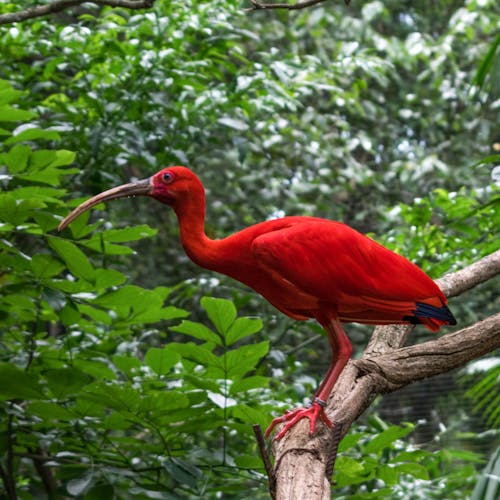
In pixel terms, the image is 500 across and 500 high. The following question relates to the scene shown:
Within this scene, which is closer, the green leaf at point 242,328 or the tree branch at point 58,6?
the green leaf at point 242,328

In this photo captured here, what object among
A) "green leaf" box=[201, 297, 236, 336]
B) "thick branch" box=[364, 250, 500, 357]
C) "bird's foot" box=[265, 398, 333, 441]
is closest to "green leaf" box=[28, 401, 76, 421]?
"green leaf" box=[201, 297, 236, 336]

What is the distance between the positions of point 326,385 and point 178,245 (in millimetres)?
2878

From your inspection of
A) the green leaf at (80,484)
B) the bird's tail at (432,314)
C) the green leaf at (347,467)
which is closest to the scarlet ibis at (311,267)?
the bird's tail at (432,314)

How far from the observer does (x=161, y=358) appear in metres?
1.93

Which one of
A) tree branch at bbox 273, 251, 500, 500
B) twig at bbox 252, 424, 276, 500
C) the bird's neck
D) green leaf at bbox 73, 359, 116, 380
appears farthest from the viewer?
green leaf at bbox 73, 359, 116, 380

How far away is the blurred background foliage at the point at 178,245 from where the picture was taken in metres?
1.96

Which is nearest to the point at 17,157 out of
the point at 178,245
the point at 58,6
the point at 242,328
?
the point at 58,6

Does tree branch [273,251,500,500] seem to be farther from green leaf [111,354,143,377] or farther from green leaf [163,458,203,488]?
green leaf [111,354,143,377]

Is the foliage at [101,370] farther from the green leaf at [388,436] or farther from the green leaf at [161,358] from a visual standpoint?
the green leaf at [388,436]

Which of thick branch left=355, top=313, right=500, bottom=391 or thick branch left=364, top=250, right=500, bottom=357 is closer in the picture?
thick branch left=355, top=313, right=500, bottom=391

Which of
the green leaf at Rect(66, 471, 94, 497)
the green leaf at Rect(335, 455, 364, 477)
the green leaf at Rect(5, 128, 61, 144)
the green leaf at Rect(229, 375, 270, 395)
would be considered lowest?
the green leaf at Rect(66, 471, 94, 497)

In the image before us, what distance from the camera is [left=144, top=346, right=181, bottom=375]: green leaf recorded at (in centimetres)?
192

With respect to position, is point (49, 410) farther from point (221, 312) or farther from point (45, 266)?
point (221, 312)

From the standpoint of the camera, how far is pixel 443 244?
2961mm
